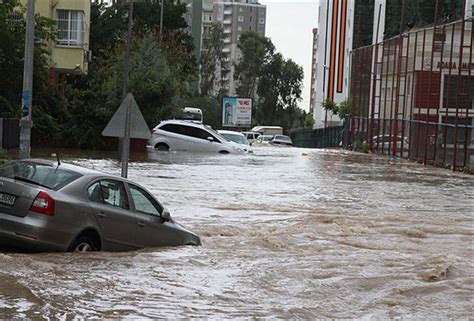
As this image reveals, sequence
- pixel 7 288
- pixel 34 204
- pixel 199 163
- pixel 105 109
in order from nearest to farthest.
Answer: pixel 7 288 → pixel 34 204 → pixel 199 163 → pixel 105 109

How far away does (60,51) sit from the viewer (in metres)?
49.9

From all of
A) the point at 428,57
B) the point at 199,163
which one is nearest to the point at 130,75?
the point at 199,163

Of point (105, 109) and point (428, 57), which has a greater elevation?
point (428, 57)

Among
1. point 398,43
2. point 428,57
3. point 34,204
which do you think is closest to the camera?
point 34,204

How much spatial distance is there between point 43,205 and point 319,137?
68.6 m

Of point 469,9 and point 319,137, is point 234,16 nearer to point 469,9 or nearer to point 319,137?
point 319,137

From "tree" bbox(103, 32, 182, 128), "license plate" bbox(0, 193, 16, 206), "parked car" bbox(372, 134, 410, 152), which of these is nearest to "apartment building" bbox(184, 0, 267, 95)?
"parked car" bbox(372, 134, 410, 152)

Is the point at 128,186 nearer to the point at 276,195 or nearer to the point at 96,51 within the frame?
the point at 276,195

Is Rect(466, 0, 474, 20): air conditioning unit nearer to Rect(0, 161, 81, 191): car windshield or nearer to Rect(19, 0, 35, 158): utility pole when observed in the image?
Rect(19, 0, 35, 158): utility pole

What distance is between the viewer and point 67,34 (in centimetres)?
5056

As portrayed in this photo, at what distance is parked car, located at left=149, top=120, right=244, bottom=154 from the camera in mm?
45844

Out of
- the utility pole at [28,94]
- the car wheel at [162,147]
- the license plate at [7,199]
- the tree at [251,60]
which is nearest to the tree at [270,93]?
the tree at [251,60]

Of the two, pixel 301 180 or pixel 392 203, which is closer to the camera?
pixel 392 203

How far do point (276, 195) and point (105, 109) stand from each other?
21.4m
